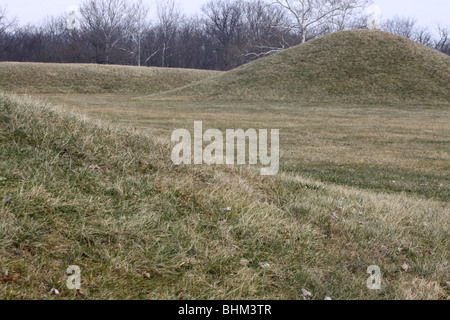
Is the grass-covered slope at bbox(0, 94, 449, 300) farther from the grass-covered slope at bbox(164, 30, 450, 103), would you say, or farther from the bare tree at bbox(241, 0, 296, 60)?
the bare tree at bbox(241, 0, 296, 60)

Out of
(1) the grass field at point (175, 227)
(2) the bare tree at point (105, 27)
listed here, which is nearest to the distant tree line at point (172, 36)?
(2) the bare tree at point (105, 27)

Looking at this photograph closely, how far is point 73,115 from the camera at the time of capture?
6.25 m

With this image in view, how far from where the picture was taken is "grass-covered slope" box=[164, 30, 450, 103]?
3094 centimetres

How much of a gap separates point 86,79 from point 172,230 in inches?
1763

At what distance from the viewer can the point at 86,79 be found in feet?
149

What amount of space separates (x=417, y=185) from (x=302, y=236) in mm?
5301

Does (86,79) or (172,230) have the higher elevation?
(86,79)

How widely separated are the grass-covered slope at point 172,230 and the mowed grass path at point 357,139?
8.06 ft

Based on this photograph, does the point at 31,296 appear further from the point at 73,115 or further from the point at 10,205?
the point at 73,115

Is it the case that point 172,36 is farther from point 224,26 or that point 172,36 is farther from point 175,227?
point 175,227

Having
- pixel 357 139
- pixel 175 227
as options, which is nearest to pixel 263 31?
pixel 357 139

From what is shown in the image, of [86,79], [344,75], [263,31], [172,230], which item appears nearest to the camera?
[172,230]

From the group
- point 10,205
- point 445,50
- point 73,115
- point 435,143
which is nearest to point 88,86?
point 435,143

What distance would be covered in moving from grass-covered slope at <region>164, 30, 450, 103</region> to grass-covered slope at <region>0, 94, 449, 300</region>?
26040 mm
